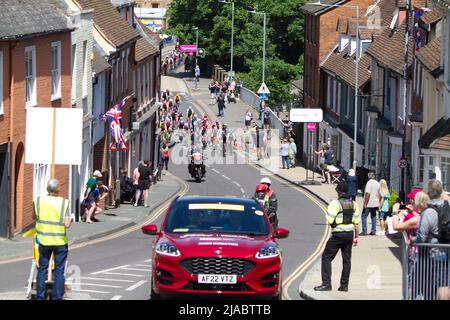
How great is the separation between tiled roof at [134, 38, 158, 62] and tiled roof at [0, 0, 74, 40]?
1983cm

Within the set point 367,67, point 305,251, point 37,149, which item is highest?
point 367,67

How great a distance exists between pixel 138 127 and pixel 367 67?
12651 mm

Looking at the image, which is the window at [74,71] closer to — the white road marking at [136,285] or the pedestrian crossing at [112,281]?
the pedestrian crossing at [112,281]

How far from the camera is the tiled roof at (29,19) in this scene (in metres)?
30.7

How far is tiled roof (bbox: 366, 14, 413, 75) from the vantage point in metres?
48.8

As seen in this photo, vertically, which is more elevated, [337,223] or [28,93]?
[28,93]

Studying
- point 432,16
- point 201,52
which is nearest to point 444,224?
point 432,16

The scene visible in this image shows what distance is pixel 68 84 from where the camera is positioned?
3722 cm

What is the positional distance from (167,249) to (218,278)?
887 mm

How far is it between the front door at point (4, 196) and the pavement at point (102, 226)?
1.36 feet

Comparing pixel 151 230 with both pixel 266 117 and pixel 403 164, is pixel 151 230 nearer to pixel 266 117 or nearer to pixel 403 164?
pixel 403 164

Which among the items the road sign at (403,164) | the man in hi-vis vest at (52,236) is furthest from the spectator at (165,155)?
the man in hi-vis vest at (52,236)

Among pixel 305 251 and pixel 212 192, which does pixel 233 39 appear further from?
pixel 305 251

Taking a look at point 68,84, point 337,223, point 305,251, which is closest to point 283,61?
point 68,84
